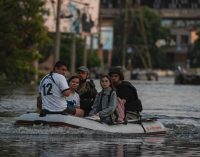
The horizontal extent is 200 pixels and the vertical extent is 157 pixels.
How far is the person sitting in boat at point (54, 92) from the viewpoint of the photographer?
829 inches

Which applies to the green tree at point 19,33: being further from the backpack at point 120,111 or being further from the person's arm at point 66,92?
the person's arm at point 66,92

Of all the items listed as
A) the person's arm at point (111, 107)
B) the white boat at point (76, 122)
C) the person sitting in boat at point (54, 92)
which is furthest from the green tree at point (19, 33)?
the person's arm at point (111, 107)

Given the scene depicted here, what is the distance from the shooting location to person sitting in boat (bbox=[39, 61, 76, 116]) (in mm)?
21047

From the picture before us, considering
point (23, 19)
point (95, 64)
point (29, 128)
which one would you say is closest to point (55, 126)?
point (29, 128)

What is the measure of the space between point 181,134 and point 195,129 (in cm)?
168

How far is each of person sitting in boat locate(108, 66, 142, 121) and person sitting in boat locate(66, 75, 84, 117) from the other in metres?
0.79

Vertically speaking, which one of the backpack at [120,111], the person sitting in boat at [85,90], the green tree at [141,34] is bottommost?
the green tree at [141,34]

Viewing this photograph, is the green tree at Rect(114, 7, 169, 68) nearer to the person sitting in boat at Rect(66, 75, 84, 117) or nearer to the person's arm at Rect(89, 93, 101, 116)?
the person sitting in boat at Rect(66, 75, 84, 117)

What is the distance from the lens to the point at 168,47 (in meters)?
199

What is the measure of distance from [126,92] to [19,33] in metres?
42.3

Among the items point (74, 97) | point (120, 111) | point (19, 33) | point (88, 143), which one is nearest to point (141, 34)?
point (19, 33)

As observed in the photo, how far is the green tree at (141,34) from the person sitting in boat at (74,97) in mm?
128592

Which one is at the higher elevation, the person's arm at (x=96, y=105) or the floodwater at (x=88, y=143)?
the person's arm at (x=96, y=105)

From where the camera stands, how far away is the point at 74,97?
73.5 feet
